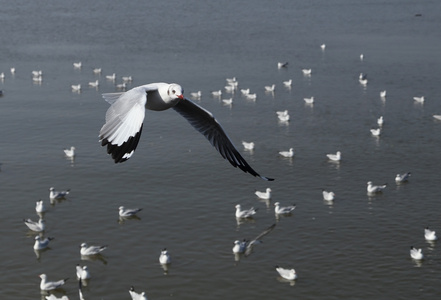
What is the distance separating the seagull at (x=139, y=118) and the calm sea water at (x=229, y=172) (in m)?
15.9

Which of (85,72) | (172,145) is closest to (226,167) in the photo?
(172,145)

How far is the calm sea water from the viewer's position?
30531 millimetres

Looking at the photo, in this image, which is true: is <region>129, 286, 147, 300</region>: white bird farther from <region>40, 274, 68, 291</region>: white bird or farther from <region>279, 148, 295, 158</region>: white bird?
<region>279, 148, 295, 158</region>: white bird

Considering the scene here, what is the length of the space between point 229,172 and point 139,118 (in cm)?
3135

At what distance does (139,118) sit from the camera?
10773 mm

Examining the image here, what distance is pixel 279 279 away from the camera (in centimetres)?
3003

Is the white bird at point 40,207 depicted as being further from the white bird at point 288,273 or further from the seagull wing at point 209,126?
the seagull wing at point 209,126

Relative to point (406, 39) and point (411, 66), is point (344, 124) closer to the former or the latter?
point (411, 66)

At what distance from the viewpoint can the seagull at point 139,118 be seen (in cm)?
1022

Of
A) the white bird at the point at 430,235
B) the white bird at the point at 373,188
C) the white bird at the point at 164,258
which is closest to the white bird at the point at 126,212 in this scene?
the white bird at the point at 164,258

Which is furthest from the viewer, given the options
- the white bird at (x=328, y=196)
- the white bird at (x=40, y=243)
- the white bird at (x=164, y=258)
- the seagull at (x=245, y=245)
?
the white bird at (x=328, y=196)

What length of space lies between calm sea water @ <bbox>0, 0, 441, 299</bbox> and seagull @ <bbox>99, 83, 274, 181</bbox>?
15.9 metres

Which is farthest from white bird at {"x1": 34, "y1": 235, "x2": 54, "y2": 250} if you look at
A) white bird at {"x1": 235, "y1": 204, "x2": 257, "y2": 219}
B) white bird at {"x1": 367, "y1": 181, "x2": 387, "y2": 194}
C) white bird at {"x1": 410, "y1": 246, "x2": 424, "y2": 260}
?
white bird at {"x1": 367, "y1": 181, "x2": 387, "y2": 194}

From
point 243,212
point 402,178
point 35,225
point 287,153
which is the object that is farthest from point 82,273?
point 402,178
